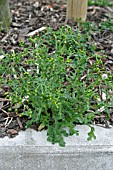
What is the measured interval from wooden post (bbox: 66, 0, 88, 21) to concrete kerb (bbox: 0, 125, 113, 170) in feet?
3.47

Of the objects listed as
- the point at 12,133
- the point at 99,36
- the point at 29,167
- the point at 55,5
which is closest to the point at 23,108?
the point at 12,133

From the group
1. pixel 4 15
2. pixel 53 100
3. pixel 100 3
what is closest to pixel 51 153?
pixel 53 100

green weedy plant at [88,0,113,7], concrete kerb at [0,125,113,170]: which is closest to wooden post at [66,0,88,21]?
green weedy plant at [88,0,113,7]

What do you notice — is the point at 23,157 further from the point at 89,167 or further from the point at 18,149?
the point at 89,167

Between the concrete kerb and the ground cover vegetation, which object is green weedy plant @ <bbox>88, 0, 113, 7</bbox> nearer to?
the ground cover vegetation

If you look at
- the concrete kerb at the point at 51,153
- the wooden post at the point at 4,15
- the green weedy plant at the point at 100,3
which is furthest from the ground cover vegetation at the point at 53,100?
the green weedy plant at the point at 100,3

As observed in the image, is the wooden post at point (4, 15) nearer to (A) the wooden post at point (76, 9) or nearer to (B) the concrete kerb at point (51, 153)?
(A) the wooden post at point (76, 9)

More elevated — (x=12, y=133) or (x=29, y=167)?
(x=12, y=133)

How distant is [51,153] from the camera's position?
6.26 ft

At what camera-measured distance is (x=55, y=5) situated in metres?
3.02

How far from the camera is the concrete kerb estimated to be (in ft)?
6.25

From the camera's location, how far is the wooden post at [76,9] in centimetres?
269

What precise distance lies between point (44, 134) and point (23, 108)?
207mm

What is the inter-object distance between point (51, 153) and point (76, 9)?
3.90ft
